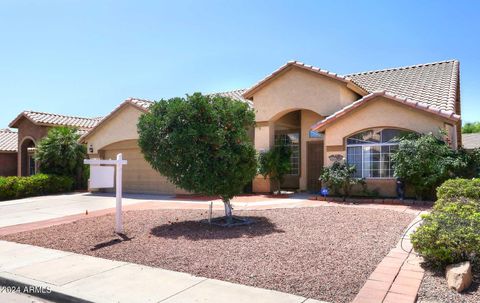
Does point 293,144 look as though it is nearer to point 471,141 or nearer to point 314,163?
point 314,163

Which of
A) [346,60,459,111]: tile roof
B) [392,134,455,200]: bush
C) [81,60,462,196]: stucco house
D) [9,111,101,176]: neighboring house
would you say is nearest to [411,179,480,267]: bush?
[392,134,455,200]: bush

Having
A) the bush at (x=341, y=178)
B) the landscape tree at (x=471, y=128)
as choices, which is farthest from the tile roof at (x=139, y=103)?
the landscape tree at (x=471, y=128)

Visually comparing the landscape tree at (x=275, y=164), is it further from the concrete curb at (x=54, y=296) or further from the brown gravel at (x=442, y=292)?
the concrete curb at (x=54, y=296)

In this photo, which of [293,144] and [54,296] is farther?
[293,144]

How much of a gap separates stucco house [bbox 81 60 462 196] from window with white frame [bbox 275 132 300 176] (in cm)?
5

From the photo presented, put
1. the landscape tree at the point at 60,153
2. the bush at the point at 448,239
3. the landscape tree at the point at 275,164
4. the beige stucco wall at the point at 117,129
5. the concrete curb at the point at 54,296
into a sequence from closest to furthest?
1. the concrete curb at the point at 54,296
2. the bush at the point at 448,239
3. the landscape tree at the point at 275,164
4. the beige stucco wall at the point at 117,129
5. the landscape tree at the point at 60,153

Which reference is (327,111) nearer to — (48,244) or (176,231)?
(176,231)

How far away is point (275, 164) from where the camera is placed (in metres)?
17.2

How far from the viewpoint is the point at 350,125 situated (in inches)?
596

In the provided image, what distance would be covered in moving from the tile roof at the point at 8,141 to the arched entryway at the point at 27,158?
238 cm

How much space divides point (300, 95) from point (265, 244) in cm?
1063

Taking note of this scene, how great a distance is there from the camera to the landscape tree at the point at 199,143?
9.71 m

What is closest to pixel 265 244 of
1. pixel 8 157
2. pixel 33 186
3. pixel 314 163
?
pixel 314 163

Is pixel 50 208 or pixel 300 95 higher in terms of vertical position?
pixel 300 95
